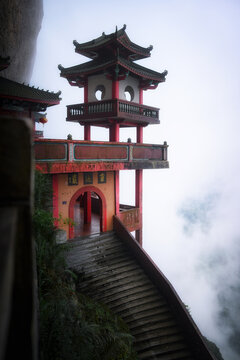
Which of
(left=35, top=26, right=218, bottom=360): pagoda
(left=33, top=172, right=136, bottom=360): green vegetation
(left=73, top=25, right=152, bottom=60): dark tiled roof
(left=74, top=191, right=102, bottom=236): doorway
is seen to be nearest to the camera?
(left=33, top=172, right=136, bottom=360): green vegetation

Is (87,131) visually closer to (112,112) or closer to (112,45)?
(112,112)

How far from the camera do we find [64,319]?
203 inches

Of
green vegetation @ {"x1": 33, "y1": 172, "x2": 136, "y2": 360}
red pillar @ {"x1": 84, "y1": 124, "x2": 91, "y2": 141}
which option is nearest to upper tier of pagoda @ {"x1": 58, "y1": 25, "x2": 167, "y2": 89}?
red pillar @ {"x1": 84, "y1": 124, "x2": 91, "y2": 141}

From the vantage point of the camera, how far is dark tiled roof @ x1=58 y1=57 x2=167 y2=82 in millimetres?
12043

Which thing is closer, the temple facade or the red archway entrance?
the temple facade

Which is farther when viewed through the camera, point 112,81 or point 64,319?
point 112,81

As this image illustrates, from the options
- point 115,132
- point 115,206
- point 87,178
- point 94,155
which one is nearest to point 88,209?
point 115,206

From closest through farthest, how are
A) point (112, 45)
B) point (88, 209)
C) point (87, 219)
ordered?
point (112, 45)
point (87, 219)
point (88, 209)

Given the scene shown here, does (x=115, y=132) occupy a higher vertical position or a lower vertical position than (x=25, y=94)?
lower

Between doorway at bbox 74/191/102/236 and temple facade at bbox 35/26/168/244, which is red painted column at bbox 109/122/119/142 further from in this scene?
doorway at bbox 74/191/102/236

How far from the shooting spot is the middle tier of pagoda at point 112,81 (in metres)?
12.1

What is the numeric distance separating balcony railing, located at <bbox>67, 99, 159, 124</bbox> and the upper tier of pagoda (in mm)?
1552

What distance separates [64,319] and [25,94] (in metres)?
9.06

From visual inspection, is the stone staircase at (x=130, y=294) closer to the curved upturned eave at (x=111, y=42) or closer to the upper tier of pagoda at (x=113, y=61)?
the upper tier of pagoda at (x=113, y=61)
